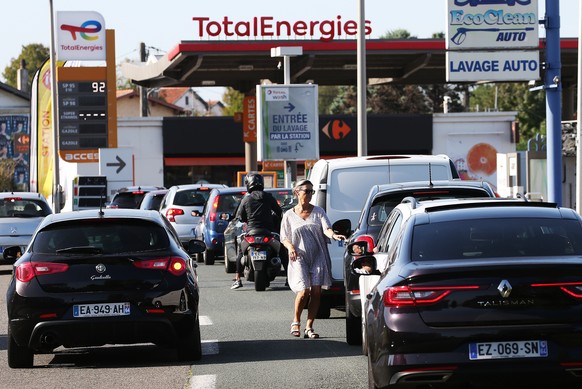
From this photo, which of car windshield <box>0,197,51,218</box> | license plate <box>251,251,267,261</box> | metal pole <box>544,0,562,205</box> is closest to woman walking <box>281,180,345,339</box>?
license plate <box>251,251,267,261</box>

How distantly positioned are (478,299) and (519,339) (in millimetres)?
344

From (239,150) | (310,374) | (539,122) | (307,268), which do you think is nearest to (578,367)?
(310,374)

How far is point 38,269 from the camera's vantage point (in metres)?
12.0

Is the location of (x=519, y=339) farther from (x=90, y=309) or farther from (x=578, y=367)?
(x=90, y=309)

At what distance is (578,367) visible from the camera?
27.3 ft

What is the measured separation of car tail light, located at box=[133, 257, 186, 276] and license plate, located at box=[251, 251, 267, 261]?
8.13m

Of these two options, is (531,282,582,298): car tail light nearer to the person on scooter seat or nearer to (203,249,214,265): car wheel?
the person on scooter seat

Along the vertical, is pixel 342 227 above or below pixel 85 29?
below

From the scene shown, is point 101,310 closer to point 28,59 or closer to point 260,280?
point 260,280

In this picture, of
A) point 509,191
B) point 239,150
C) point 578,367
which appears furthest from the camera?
point 239,150

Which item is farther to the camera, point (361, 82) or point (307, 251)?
point (361, 82)

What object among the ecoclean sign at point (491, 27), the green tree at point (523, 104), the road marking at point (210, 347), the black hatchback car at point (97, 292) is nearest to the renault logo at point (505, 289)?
the black hatchback car at point (97, 292)

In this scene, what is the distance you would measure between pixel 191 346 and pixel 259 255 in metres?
8.13

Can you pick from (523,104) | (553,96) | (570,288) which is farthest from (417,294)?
(523,104)
